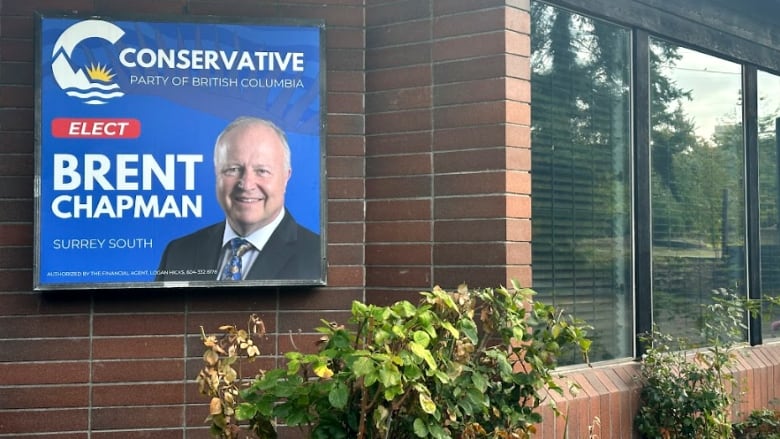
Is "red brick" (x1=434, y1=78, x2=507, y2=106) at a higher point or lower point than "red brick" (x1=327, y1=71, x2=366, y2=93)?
lower

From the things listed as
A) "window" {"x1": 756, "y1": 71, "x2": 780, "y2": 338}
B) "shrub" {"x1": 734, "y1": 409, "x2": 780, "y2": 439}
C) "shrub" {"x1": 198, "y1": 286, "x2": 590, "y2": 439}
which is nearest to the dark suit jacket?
"shrub" {"x1": 198, "y1": 286, "x2": 590, "y2": 439}

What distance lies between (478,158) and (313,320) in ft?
3.97

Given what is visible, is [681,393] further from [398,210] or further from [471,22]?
[471,22]

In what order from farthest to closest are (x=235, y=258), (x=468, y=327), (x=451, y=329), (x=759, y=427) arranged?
1. (x=759, y=427)
2. (x=235, y=258)
3. (x=468, y=327)
4. (x=451, y=329)

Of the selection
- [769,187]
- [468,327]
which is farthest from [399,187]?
[769,187]

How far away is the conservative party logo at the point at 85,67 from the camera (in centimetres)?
530

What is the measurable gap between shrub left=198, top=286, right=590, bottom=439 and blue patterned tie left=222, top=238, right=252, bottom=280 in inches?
35.1

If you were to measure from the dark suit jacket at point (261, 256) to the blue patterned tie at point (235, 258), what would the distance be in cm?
5

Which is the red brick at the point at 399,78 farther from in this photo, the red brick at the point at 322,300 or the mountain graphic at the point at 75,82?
the mountain graphic at the point at 75,82

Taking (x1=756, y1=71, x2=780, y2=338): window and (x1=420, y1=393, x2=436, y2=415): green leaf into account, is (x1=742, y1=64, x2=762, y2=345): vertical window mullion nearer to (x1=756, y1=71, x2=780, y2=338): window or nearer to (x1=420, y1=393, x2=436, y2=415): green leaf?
(x1=756, y1=71, x2=780, y2=338): window

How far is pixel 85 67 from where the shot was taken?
5.32m

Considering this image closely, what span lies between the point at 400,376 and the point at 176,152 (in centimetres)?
204

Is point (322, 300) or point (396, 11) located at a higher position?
point (396, 11)

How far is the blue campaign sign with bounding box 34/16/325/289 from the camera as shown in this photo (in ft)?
17.3
